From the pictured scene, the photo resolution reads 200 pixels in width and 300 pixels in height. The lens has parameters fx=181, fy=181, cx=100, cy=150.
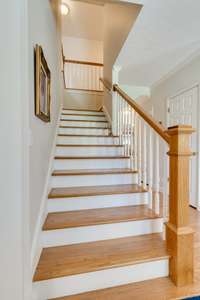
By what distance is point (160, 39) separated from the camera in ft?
8.00

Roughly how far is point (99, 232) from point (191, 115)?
8.23 ft

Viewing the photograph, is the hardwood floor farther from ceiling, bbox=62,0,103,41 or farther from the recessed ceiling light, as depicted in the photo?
the recessed ceiling light

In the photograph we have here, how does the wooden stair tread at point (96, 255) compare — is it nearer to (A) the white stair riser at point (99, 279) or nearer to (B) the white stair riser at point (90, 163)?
(A) the white stair riser at point (99, 279)

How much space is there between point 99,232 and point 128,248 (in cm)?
27

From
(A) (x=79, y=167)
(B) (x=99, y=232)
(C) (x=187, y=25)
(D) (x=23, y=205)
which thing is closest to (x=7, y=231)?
(D) (x=23, y=205)

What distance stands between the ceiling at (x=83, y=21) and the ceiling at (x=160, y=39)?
236 centimetres

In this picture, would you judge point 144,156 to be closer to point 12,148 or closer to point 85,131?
point 12,148

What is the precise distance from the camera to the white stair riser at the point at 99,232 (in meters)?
1.44

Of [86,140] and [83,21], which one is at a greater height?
[83,21]

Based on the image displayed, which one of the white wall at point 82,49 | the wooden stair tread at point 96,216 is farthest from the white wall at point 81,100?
the wooden stair tread at point 96,216

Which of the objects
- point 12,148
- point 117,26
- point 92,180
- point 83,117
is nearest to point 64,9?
point 117,26

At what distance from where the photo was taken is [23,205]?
94 centimetres

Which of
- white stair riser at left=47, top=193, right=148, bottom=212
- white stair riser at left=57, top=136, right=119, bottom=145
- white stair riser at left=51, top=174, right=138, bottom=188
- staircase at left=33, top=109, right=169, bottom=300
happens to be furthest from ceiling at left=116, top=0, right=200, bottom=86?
white stair riser at left=47, top=193, right=148, bottom=212

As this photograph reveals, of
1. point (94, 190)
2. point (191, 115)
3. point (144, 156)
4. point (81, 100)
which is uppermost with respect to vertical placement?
point (81, 100)
